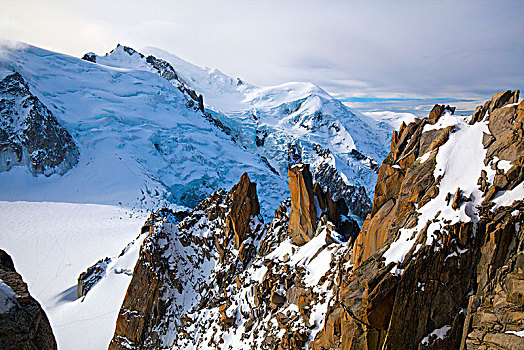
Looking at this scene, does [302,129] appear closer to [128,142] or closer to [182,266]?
[128,142]

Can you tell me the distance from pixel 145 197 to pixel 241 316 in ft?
137

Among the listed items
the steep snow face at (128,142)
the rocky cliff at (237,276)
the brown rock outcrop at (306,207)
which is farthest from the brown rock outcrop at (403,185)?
the steep snow face at (128,142)

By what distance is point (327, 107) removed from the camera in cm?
12388

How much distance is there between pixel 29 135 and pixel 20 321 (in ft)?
236

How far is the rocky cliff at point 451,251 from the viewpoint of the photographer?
9109 millimetres

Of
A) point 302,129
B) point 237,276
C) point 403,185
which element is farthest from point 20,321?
point 302,129

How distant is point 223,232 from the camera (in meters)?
32.9

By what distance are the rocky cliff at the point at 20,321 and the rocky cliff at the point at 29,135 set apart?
67.7m

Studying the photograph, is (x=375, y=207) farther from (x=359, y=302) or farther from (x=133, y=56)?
(x=133, y=56)

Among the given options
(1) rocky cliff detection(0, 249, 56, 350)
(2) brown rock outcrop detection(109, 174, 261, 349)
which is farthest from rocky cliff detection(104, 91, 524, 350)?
(2) brown rock outcrop detection(109, 174, 261, 349)

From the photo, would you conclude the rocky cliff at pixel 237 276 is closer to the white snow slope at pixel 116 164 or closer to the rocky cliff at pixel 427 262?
the rocky cliff at pixel 427 262

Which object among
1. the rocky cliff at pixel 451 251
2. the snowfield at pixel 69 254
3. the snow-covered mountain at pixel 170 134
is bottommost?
the snowfield at pixel 69 254

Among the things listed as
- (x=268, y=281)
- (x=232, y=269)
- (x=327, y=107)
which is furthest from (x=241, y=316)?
(x=327, y=107)

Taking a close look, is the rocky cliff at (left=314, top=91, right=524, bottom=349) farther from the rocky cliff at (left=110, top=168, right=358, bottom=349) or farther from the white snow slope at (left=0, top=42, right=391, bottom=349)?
the white snow slope at (left=0, top=42, right=391, bottom=349)
